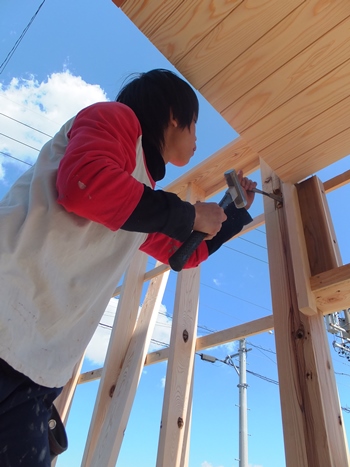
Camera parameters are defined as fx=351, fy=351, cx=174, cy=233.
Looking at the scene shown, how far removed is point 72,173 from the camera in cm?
71

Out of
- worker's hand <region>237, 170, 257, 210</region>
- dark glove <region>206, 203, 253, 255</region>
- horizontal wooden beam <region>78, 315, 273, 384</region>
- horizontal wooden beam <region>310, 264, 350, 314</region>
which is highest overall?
worker's hand <region>237, 170, 257, 210</region>

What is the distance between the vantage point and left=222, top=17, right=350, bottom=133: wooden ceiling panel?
105 cm

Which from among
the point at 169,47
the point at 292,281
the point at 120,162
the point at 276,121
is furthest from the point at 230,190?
the point at 120,162

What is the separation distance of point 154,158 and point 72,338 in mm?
562

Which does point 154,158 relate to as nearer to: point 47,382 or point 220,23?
point 220,23

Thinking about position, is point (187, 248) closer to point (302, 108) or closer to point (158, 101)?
point (158, 101)

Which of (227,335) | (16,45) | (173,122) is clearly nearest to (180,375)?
(227,335)

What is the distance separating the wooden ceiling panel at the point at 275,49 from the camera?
0.98m

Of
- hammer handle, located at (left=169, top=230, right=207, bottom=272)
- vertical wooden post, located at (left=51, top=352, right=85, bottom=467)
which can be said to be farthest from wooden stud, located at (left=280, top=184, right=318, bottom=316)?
vertical wooden post, located at (left=51, top=352, right=85, bottom=467)

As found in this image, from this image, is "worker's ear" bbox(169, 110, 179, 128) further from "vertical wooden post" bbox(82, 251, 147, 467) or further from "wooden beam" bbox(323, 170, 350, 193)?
"vertical wooden post" bbox(82, 251, 147, 467)

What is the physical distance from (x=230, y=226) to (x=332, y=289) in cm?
42

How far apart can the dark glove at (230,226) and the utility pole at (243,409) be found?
852cm

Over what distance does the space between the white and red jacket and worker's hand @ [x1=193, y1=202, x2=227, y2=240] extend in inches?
2.3

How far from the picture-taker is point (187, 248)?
3.24 ft
